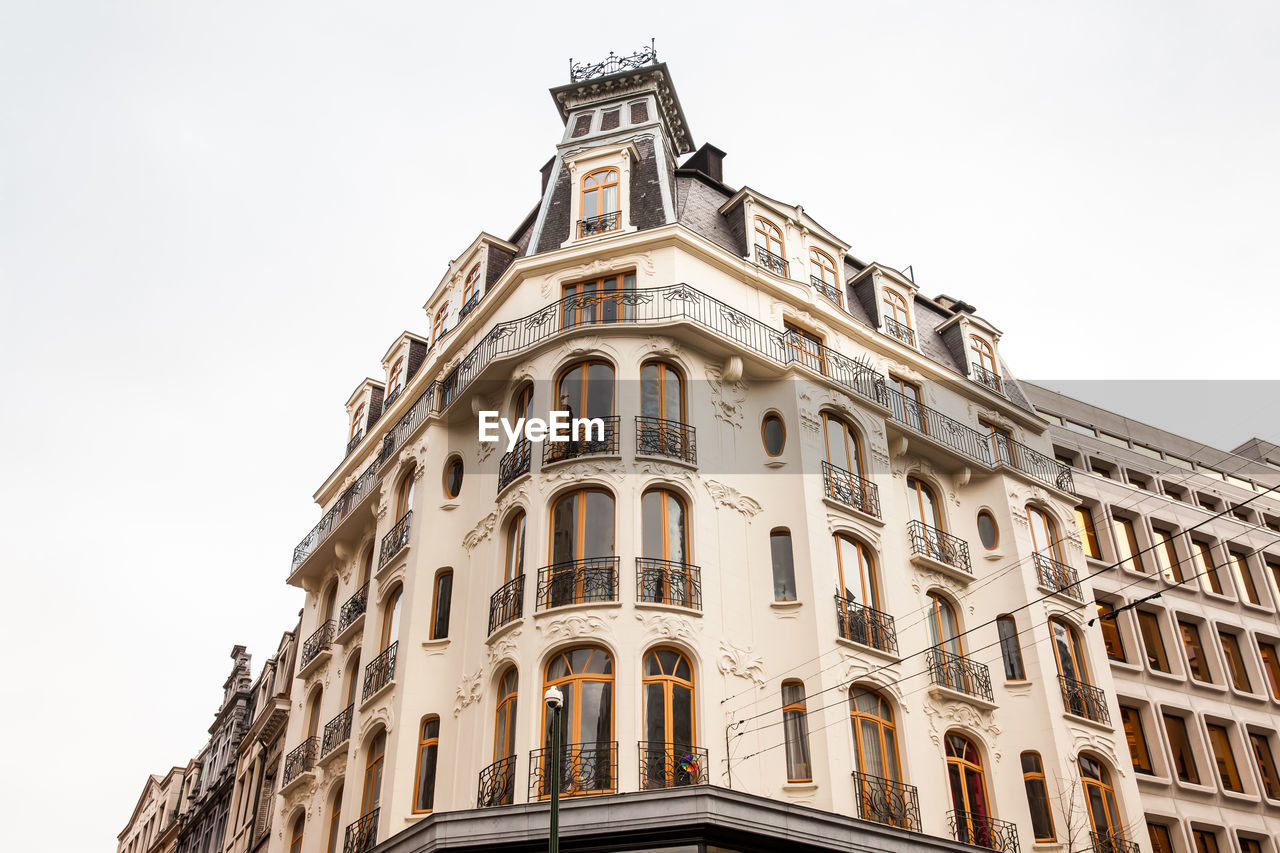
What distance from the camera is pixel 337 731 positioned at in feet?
96.5

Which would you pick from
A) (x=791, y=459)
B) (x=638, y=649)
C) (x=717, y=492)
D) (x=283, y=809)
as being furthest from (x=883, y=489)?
(x=283, y=809)

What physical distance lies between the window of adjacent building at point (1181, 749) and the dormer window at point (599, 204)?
64.0ft

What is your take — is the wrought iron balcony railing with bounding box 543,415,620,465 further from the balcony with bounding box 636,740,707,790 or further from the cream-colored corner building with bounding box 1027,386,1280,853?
the cream-colored corner building with bounding box 1027,386,1280,853

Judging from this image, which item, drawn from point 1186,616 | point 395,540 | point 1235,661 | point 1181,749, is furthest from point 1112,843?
point 395,540

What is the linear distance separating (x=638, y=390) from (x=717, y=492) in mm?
2806

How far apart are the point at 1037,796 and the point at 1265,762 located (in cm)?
1075

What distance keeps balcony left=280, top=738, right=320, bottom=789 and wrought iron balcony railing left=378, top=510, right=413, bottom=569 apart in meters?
5.20

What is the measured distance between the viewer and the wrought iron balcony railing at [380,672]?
89.0ft

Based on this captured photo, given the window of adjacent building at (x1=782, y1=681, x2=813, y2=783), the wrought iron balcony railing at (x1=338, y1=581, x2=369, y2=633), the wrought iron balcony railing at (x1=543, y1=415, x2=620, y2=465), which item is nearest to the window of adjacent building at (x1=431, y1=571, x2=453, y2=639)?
the wrought iron balcony railing at (x1=338, y1=581, x2=369, y2=633)

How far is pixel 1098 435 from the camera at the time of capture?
38594mm

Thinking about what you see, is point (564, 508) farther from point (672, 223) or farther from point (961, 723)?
point (961, 723)

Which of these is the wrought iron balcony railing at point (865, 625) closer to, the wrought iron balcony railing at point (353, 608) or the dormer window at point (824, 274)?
the dormer window at point (824, 274)

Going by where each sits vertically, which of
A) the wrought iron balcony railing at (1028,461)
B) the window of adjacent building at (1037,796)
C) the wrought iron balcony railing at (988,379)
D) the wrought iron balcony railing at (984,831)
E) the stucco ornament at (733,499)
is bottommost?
the wrought iron balcony railing at (984,831)

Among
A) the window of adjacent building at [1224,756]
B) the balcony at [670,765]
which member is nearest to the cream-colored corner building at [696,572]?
the balcony at [670,765]
